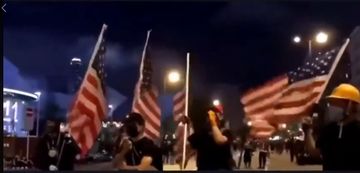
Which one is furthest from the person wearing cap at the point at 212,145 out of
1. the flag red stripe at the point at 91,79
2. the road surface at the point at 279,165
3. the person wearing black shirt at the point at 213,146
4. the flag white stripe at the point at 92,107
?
the flag red stripe at the point at 91,79

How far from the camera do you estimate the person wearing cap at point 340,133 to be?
570 centimetres

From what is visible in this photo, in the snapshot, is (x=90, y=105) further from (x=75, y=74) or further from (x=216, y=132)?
(x=216, y=132)

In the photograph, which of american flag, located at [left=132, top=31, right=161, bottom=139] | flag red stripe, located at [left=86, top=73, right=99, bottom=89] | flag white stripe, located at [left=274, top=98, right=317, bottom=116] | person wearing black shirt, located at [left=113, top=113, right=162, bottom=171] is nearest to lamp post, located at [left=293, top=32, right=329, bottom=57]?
flag white stripe, located at [left=274, top=98, right=317, bottom=116]

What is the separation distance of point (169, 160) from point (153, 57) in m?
0.99

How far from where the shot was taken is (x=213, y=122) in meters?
Answer: 5.76

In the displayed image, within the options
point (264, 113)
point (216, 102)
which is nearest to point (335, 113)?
point (264, 113)

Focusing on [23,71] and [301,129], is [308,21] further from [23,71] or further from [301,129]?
[23,71]

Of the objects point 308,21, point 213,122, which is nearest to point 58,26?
point 213,122

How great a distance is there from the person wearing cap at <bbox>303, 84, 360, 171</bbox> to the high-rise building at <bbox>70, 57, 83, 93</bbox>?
7.19ft

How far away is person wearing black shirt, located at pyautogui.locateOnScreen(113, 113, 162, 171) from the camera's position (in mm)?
5793

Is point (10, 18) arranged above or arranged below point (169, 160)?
above

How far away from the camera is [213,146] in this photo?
5848 mm

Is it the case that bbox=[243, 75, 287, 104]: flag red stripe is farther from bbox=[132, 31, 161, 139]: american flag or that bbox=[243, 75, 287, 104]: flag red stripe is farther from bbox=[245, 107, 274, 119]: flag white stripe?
bbox=[132, 31, 161, 139]: american flag

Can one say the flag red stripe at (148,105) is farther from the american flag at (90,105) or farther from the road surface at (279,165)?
the road surface at (279,165)
